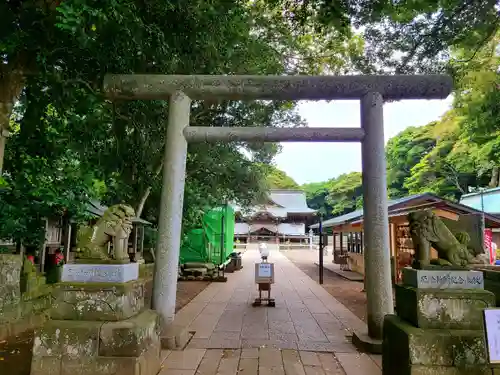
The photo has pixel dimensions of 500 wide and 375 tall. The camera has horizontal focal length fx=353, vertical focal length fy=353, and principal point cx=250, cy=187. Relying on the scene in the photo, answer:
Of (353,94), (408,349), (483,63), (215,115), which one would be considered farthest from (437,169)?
(408,349)

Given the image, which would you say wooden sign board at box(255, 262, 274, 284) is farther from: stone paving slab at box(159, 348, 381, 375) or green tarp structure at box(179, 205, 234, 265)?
green tarp structure at box(179, 205, 234, 265)

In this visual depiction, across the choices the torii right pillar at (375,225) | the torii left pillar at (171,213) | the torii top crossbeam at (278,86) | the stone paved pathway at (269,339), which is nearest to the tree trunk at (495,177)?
the stone paved pathway at (269,339)

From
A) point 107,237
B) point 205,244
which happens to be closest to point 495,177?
point 205,244

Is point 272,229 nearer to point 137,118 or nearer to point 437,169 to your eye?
point 437,169

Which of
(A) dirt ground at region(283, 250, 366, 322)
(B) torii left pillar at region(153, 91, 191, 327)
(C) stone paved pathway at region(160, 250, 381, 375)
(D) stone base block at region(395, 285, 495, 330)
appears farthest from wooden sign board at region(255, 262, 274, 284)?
(D) stone base block at region(395, 285, 495, 330)

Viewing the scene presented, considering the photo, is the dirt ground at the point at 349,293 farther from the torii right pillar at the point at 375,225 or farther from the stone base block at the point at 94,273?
the stone base block at the point at 94,273

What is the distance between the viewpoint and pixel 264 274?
8.19 metres

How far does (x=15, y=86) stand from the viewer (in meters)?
5.39

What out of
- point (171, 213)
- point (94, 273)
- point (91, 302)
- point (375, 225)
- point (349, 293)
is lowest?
point (349, 293)

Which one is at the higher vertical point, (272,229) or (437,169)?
(437,169)

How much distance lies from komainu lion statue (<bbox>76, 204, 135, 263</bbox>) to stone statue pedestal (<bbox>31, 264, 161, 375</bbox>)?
15 centimetres

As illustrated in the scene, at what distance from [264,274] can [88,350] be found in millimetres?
5111

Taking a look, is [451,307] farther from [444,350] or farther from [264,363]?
[264,363]

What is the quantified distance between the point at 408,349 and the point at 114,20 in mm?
4818
